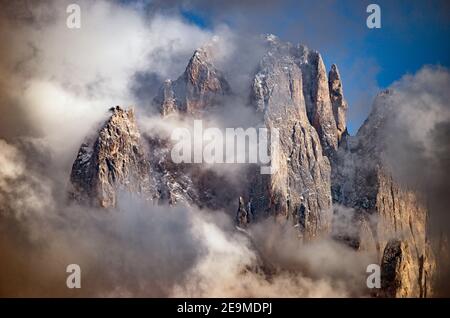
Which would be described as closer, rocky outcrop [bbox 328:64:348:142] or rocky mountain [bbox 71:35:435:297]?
rocky mountain [bbox 71:35:435:297]

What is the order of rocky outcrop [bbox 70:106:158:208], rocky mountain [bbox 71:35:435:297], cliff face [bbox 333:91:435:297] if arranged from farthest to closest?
cliff face [bbox 333:91:435:297]
rocky mountain [bbox 71:35:435:297]
rocky outcrop [bbox 70:106:158:208]

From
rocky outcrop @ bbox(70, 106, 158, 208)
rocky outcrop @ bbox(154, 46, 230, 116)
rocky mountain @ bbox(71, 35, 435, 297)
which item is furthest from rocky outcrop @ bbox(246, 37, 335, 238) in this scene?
rocky outcrop @ bbox(70, 106, 158, 208)

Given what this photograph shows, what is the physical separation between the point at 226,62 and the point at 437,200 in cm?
4939

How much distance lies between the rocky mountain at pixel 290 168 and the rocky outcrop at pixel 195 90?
199mm

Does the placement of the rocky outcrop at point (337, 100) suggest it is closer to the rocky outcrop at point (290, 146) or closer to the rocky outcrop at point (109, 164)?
the rocky outcrop at point (290, 146)

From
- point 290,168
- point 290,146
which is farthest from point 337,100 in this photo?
point 290,168

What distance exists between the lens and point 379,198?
12231 cm

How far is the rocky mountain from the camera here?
371 feet

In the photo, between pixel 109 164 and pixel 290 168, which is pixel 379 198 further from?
pixel 109 164

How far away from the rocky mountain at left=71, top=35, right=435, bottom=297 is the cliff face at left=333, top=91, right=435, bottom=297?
0.18 meters

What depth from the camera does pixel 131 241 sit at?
4247 inches

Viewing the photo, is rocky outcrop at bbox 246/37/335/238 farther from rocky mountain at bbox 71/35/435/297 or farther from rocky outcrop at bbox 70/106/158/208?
rocky outcrop at bbox 70/106/158/208
